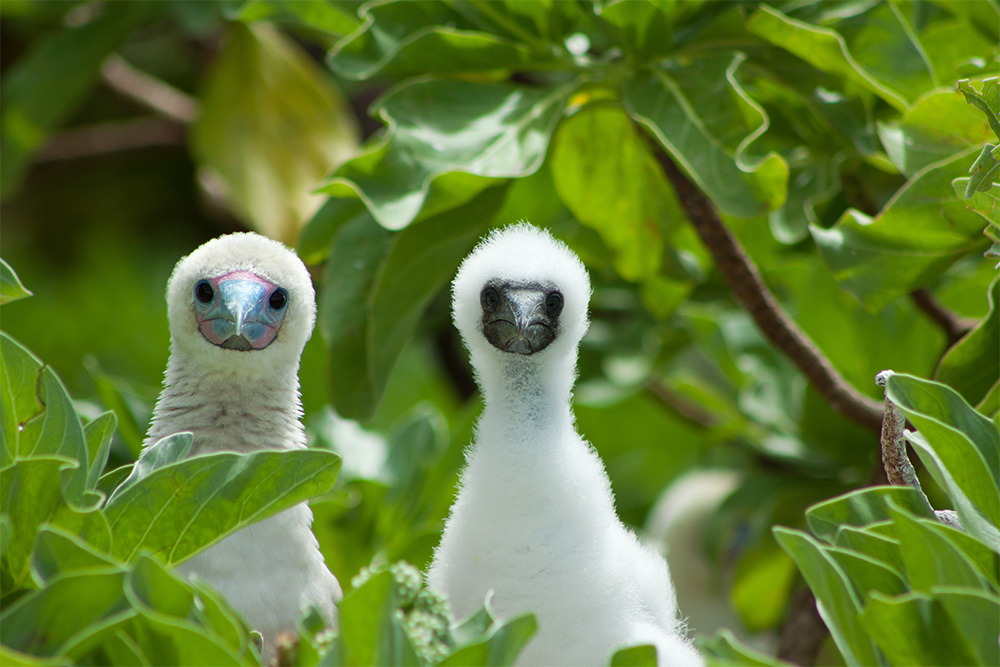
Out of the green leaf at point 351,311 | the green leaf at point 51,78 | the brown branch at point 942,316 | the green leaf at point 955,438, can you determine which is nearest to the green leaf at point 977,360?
the brown branch at point 942,316

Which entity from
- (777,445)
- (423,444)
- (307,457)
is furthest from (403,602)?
(777,445)

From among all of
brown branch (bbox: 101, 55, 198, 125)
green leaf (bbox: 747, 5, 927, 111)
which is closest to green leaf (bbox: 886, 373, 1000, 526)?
green leaf (bbox: 747, 5, 927, 111)

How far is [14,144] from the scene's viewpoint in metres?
2.61

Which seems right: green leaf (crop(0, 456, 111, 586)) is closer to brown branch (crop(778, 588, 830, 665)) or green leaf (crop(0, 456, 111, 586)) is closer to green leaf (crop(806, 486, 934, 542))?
green leaf (crop(806, 486, 934, 542))

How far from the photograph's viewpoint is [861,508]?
1.11 metres

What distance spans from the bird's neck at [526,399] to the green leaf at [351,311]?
27 centimetres

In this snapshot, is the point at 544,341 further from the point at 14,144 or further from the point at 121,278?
the point at 121,278

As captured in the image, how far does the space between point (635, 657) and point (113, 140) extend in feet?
9.74

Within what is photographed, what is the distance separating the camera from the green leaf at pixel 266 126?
2605mm

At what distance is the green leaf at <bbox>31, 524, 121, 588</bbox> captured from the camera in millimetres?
937

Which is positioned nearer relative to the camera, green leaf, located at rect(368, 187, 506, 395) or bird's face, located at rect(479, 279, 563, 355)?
bird's face, located at rect(479, 279, 563, 355)

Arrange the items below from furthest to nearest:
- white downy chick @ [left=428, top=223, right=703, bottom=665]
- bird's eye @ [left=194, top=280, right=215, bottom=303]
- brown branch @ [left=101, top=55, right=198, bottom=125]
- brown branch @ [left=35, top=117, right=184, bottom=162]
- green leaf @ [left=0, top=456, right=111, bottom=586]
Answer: brown branch @ [left=35, top=117, right=184, bottom=162], brown branch @ [left=101, top=55, right=198, bottom=125], bird's eye @ [left=194, top=280, right=215, bottom=303], white downy chick @ [left=428, top=223, right=703, bottom=665], green leaf @ [left=0, top=456, right=111, bottom=586]

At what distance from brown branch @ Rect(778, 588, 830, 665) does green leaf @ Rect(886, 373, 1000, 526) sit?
0.82 meters

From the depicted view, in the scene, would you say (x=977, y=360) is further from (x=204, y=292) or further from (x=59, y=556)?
(x=59, y=556)
